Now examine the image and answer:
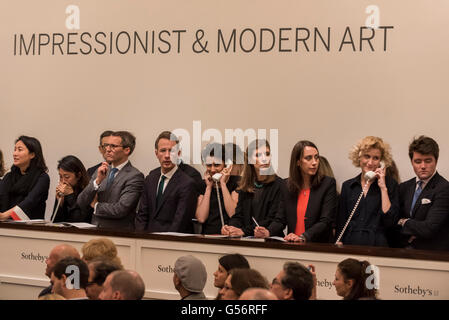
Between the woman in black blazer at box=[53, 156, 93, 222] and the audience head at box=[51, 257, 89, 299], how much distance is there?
8.80 ft

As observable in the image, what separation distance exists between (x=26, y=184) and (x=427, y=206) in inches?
150

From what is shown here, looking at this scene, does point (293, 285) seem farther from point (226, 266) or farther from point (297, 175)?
point (297, 175)

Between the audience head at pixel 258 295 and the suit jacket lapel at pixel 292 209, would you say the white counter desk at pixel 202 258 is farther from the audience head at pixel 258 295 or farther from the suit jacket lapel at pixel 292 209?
the audience head at pixel 258 295

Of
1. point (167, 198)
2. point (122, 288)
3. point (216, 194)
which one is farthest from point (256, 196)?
point (122, 288)

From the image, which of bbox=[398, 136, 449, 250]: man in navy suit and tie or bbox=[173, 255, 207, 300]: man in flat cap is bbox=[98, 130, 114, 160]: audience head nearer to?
bbox=[173, 255, 207, 300]: man in flat cap

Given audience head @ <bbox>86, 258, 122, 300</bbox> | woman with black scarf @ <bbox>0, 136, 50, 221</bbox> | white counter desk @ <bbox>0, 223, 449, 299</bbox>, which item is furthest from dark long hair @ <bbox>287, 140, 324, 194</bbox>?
woman with black scarf @ <bbox>0, 136, 50, 221</bbox>

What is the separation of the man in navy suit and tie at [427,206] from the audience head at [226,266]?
1.36 metres

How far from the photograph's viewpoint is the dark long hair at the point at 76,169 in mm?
→ 7492

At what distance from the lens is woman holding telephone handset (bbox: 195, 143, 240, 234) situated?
21.9 ft

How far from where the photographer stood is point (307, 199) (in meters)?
6.23

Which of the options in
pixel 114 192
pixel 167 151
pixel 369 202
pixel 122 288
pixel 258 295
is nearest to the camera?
pixel 258 295

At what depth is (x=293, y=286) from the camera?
168 inches

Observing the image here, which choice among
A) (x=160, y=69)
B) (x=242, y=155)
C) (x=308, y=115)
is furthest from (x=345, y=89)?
(x=160, y=69)

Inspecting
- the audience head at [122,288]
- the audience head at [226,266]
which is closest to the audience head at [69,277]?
the audience head at [122,288]
